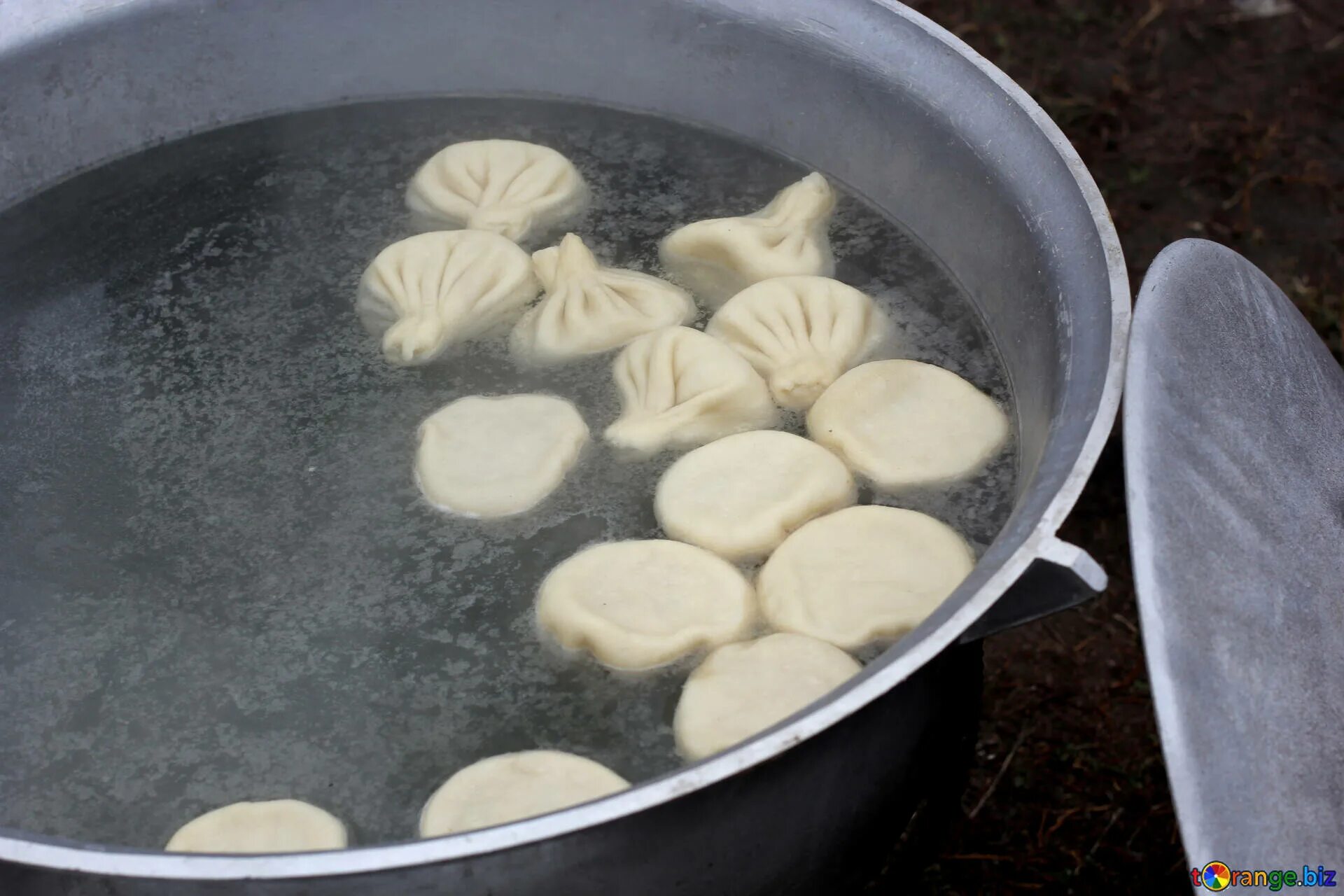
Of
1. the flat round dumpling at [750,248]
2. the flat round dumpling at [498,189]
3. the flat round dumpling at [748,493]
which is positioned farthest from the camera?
the flat round dumpling at [498,189]

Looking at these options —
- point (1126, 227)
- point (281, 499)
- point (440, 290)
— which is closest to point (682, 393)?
point (440, 290)

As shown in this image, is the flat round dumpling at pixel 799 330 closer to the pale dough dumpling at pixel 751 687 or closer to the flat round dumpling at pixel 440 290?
the flat round dumpling at pixel 440 290

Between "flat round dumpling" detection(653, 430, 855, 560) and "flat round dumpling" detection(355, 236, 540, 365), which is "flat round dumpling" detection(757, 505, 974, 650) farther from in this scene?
"flat round dumpling" detection(355, 236, 540, 365)

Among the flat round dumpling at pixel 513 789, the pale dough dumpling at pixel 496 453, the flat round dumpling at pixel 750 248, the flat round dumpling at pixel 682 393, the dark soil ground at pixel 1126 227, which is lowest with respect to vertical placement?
the dark soil ground at pixel 1126 227

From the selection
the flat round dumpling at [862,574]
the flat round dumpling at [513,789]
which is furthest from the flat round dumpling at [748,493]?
the flat round dumpling at [513,789]

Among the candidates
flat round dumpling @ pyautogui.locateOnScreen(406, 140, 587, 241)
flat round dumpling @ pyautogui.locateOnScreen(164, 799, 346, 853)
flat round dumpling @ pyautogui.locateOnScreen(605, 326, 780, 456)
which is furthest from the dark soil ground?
flat round dumpling @ pyautogui.locateOnScreen(406, 140, 587, 241)

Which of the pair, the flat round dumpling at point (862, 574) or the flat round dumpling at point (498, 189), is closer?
the flat round dumpling at point (862, 574)

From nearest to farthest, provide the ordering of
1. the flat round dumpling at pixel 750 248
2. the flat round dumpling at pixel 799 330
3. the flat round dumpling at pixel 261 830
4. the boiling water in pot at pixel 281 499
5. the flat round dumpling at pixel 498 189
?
the flat round dumpling at pixel 261 830 → the boiling water in pot at pixel 281 499 → the flat round dumpling at pixel 799 330 → the flat round dumpling at pixel 750 248 → the flat round dumpling at pixel 498 189
